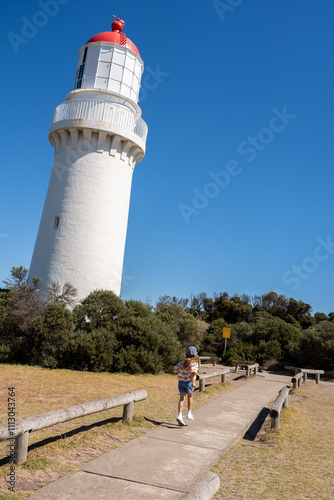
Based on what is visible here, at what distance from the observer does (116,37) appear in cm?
1958

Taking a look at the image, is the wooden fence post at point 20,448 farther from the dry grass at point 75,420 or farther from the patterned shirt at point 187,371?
the patterned shirt at point 187,371

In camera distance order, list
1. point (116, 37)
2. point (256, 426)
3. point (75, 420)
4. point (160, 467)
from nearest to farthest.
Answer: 1. point (160, 467)
2. point (75, 420)
3. point (256, 426)
4. point (116, 37)

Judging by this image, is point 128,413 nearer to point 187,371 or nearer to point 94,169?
point 187,371

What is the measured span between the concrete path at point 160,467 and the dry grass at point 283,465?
11.2 inches

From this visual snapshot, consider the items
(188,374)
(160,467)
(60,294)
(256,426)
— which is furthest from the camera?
(60,294)

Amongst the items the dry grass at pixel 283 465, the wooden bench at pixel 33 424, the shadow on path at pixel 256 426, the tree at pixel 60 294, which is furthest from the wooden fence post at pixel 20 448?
the tree at pixel 60 294

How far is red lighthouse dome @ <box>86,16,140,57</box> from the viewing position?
1947 cm

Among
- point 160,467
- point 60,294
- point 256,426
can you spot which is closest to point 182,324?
point 60,294

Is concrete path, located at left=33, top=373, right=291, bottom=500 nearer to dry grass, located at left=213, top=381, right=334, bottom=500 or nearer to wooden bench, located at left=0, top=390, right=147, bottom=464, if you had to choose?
dry grass, located at left=213, top=381, right=334, bottom=500

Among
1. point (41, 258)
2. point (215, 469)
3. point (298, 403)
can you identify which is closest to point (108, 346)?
point (41, 258)

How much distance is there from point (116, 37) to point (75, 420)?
61.7ft

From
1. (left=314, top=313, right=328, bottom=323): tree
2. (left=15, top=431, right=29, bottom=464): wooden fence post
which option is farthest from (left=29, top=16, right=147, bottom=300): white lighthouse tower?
(left=314, top=313, right=328, bottom=323): tree

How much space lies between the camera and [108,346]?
14656 mm

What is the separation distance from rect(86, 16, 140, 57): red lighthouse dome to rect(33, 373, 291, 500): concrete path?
18482 mm
